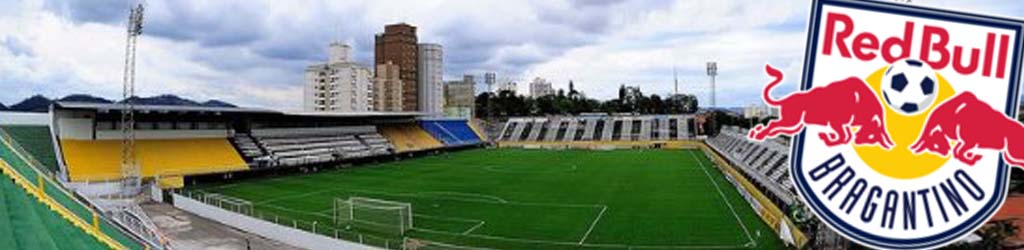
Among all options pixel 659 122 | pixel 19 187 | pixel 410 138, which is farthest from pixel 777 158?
pixel 659 122

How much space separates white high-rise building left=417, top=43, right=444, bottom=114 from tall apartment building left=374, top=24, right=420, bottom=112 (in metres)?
1.20

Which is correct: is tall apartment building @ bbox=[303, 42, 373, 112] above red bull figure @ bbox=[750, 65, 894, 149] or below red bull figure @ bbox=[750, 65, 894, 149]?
above

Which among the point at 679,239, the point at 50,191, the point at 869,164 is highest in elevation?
the point at 869,164

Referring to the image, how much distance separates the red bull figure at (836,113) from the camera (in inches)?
141

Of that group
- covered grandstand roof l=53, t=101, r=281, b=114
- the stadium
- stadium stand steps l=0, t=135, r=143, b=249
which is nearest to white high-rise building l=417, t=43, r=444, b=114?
the stadium

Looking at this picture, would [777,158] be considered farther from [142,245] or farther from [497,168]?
A: [142,245]

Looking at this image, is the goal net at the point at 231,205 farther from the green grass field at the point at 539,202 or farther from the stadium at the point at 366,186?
the green grass field at the point at 539,202

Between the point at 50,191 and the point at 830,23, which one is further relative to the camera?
the point at 50,191

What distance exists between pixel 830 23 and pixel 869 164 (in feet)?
2.41

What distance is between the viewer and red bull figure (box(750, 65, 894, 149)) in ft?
11.8

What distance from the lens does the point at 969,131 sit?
3635mm

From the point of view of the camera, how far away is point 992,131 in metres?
3.63

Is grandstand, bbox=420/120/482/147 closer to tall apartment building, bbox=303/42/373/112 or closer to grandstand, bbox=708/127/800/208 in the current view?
grandstand, bbox=708/127/800/208

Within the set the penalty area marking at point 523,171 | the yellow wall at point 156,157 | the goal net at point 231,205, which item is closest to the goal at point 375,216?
the goal net at point 231,205
